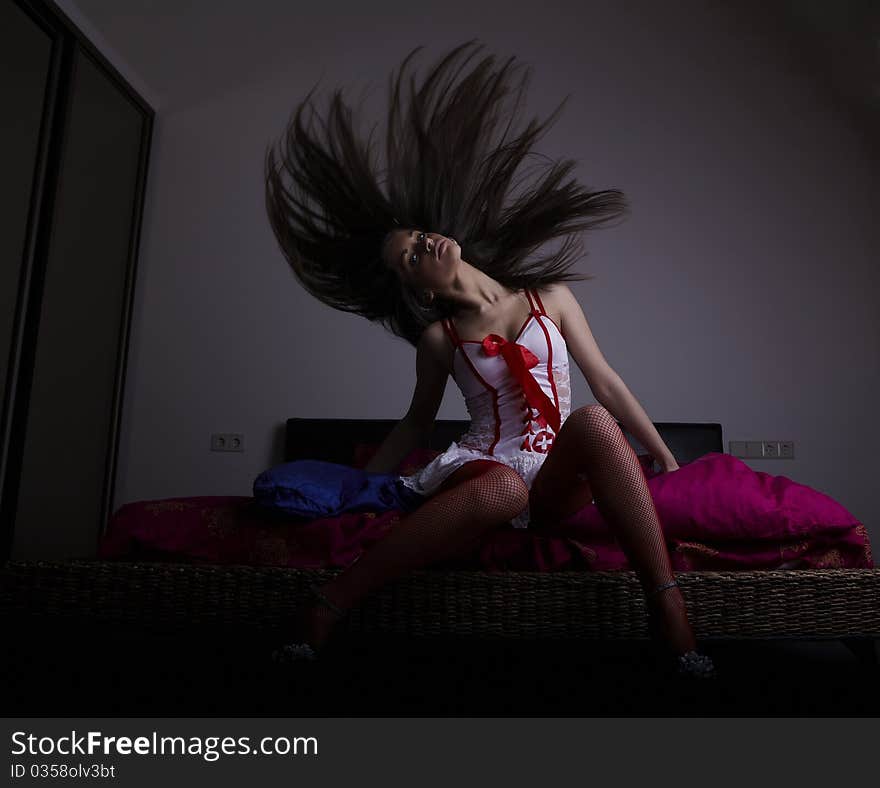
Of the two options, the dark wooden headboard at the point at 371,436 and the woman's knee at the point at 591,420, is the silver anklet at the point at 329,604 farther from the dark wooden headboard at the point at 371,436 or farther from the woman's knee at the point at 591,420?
the dark wooden headboard at the point at 371,436

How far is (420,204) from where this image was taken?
2.36 metres

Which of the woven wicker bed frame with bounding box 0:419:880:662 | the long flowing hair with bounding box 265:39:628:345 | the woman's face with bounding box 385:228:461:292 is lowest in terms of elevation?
the woven wicker bed frame with bounding box 0:419:880:662

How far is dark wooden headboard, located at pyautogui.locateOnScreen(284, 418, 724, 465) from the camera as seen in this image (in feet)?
9.34

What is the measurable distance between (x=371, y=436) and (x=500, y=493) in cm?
157

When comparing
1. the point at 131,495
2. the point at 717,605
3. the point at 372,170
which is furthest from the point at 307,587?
the point at 131,495

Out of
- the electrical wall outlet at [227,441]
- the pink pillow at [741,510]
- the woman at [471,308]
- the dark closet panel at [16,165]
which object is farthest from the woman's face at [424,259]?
the dark closet panel at [16,165]

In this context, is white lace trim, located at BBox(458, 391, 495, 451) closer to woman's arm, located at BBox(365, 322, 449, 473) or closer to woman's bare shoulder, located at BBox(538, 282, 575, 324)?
woman's arm, located at BBox(365, 322, 449, 473)

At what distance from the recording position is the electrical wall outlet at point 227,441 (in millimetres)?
3064

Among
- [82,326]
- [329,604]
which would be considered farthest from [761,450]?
[82,326]

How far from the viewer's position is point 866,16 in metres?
2.88

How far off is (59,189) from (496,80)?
191 centimetres

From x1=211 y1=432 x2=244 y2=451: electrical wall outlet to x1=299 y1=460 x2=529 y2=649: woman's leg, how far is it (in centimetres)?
185

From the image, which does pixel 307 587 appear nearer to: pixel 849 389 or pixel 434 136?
pixel 434 136

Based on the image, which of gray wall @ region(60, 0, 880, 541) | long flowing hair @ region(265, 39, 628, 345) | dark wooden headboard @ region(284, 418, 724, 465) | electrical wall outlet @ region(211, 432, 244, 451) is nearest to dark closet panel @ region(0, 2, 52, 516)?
gray wall @ region(60, 0, 880, 541)
